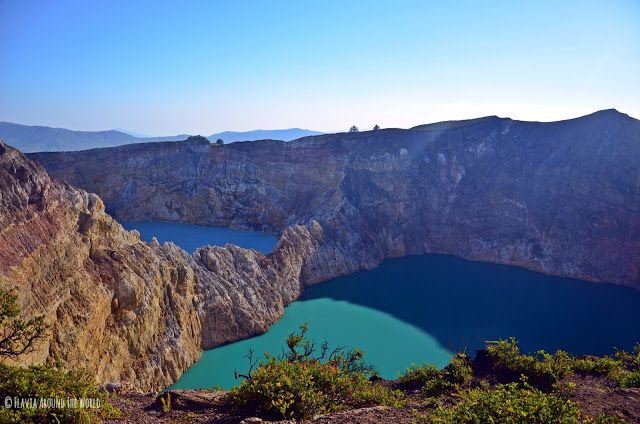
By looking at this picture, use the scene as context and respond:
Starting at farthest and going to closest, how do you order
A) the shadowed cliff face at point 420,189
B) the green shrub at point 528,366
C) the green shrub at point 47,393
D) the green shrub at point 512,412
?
1. the shadowed cliff face at point 420,189
2. the green shrub at point 528,366
3. the green shrub at point 512,412
4. the green shrub at point 47,393

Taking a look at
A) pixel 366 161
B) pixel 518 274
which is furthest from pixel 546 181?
pixel 366 161

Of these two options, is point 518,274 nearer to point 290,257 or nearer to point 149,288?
point 290,257

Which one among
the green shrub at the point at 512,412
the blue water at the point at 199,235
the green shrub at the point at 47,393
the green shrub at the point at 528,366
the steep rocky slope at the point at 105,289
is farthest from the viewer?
the blue water at the point at 199,235

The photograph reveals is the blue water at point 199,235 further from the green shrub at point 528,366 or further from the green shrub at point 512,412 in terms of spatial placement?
the green shrub at point 512,412

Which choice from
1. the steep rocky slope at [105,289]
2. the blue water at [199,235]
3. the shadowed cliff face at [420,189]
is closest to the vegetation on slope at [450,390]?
the steep rocky slope at [105,289]

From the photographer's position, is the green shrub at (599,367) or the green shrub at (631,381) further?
the green shrub at (599,367)

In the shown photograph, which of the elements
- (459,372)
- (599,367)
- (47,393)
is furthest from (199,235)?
(47,393)

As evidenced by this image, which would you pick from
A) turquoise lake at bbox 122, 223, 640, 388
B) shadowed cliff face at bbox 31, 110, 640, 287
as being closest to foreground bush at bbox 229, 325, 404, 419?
turquoise lake at bbox 122, 223, 640, 388

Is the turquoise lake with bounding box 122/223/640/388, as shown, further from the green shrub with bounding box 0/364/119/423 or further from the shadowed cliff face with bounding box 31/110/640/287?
the green shrub with bounding box 0/364/119/423
